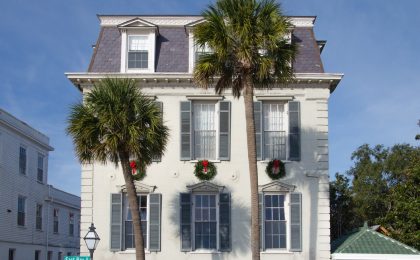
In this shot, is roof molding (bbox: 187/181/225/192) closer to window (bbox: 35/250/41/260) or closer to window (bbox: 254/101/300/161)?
window (bbox: 254/101/300/161)

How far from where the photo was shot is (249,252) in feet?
77.6

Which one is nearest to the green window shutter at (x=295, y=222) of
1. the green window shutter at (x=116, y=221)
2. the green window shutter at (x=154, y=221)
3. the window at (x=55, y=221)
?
the green window shutter at (x=154, y=221)

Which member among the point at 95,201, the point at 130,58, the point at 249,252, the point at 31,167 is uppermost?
the point at 130,58

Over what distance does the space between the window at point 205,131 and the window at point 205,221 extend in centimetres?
157

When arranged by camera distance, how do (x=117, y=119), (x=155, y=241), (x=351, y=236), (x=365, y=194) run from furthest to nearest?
(x=365, y=194) → (x=351, y=236) → (x=155, y=241) → (x=117, y=119)

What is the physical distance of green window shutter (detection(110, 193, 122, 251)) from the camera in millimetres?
23672

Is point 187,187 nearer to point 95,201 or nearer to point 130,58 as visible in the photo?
point 95,201

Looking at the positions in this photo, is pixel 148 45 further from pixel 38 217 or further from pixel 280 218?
pixel 38 217

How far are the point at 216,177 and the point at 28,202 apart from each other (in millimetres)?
16982

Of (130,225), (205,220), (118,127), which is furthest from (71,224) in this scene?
(118,127)

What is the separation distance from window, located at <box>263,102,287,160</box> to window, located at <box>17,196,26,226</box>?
686 inches

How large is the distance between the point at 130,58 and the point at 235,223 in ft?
24.0

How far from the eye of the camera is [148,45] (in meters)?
25.2

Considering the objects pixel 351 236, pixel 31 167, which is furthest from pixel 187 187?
pixel 31 167
